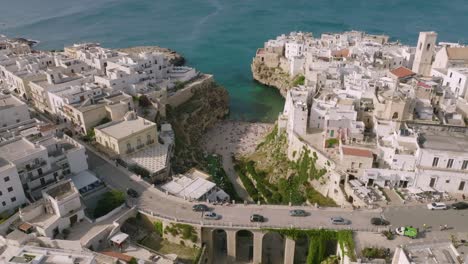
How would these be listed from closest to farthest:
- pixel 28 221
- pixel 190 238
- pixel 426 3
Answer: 1. pixel 28 221
2. pixel 190 238
3. pixel 426 3

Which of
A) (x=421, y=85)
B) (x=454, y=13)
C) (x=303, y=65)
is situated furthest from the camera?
(x=454, y=13)

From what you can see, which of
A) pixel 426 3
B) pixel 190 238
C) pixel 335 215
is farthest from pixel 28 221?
pixel 426 3

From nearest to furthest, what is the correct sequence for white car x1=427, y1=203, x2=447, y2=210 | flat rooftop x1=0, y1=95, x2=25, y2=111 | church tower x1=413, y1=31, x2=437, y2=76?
1. white car x1=427, y1=203, x2=447, y2=210
2. flat rooftop x1=0, y1=95, x2=25, y2=111
3. church tower x1=413, y1=31, x2=437, y2=76

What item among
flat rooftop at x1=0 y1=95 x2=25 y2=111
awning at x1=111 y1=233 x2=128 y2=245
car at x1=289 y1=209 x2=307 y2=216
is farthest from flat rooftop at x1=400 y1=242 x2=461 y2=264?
flat rooftop at x1=0 y1=95 x2=25 y2=111

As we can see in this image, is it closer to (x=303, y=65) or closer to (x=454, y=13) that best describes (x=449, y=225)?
(x=303, y=65)

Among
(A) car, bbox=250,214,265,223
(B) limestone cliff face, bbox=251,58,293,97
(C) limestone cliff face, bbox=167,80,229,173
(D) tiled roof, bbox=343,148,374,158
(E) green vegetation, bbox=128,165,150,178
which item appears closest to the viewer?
(A) car, bbox=250,214,265,223

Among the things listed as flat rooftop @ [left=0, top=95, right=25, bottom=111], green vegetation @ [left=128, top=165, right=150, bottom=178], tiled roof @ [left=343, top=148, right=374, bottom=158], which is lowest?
green vegetation @ [left=128, top=165, right=150, bottom=178]

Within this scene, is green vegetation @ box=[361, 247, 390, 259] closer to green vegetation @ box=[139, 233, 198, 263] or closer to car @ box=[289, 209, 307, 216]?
car @ box=[289, 209, 307, 216]

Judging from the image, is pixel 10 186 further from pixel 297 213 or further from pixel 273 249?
pixel 297 213
